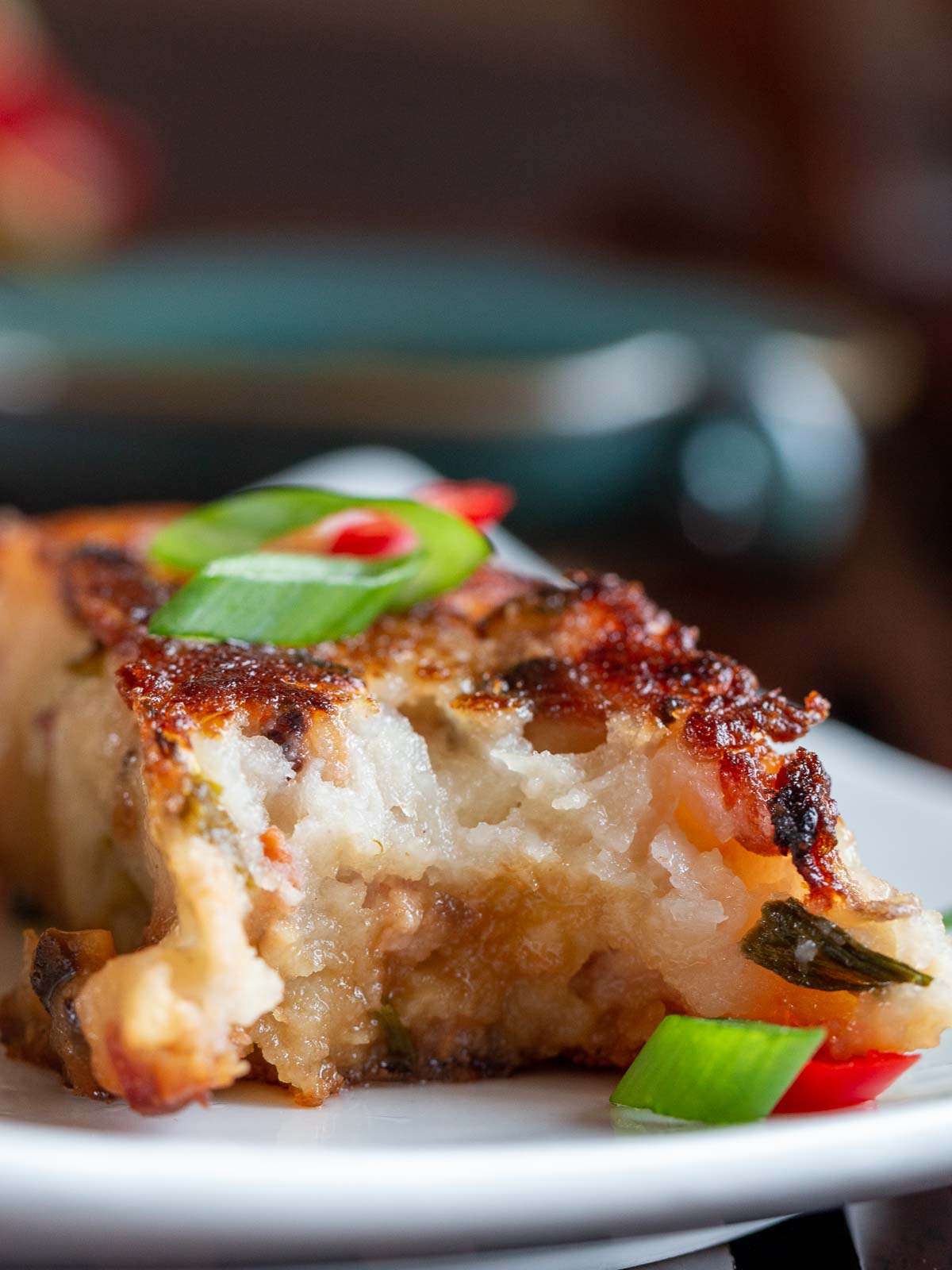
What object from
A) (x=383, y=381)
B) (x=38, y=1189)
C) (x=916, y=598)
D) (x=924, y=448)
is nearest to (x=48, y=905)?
(x=38, y=1189)

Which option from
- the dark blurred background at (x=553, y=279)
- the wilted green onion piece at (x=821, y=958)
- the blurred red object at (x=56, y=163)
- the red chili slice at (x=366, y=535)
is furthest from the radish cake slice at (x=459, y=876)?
the blurred red object at (x=56, y=163)

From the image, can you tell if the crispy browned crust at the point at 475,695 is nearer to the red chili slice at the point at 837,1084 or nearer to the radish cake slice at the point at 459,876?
the radish cake slice at the point at 459,876

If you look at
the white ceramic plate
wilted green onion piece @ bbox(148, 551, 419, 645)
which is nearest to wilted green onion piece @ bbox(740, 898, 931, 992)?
the white ceramic plate

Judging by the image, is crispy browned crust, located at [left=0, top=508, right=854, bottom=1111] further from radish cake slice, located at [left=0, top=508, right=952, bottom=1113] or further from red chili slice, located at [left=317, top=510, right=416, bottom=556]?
red chili slice, located at [left=317, top=510, right=416, bottom=556]

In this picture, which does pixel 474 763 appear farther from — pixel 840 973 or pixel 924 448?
pixel 924 448

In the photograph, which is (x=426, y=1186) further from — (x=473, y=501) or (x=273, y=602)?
(x=473, y=501)

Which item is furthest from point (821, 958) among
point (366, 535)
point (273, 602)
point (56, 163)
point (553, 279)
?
point (56, 163)

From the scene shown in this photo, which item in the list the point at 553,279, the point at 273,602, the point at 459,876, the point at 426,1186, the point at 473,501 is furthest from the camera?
the point at 553,279
